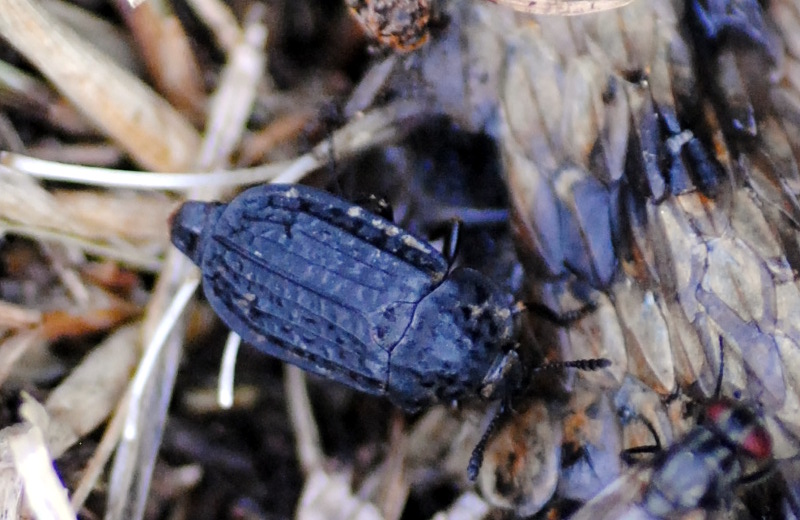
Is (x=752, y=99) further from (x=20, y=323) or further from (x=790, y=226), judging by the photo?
(x=20, y=323)

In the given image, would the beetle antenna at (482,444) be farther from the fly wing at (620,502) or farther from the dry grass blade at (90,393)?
the dry grass blade at (90,393)

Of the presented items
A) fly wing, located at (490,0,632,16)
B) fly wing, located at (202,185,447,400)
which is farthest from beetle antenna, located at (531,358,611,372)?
fly wing, located at (490,0,632,16)

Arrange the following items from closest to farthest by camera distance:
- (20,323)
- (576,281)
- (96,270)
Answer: (576,281) < (20,323) < (96,270)

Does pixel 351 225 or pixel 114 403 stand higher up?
pixel 351 225

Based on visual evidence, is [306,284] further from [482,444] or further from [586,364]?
[586,364]

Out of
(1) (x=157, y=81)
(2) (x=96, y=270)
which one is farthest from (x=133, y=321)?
(1) (x=157, y=81)

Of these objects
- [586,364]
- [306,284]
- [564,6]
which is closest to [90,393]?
[306,284]

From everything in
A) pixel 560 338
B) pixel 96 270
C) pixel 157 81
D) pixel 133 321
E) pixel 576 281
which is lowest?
pixel 560 338
